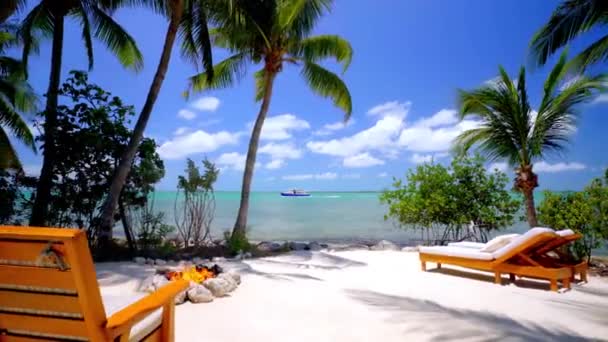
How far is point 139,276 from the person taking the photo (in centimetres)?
419

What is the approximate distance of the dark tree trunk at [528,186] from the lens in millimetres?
6520

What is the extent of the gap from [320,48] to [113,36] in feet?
16.7

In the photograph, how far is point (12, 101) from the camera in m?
9.07

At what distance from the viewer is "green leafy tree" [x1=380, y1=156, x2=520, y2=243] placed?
746cm

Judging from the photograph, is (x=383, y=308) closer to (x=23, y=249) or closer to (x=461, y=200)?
(x=23, y=249)

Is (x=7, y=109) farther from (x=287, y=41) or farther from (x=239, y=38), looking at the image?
(x=287, y=41)

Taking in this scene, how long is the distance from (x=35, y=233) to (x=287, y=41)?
7.92 m

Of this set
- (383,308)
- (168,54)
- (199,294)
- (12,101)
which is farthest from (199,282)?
(12,101)

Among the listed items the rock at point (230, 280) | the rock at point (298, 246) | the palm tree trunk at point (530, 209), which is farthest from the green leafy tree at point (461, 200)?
the rock at point (230, 280)

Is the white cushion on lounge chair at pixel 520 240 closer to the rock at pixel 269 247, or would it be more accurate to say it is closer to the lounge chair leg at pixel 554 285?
the lounge chair leg at pixel 554 285

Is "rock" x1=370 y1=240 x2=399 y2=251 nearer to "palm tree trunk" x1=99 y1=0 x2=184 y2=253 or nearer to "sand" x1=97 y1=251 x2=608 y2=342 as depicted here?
"sand" x1=97 y1=251 x2=608 y2=342

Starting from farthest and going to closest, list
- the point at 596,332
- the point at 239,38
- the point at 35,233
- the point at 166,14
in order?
the point at 239,38
the point at 166,14
the point at 596,332
the point at 35,233

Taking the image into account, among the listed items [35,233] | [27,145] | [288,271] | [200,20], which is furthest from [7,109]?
[35,233]

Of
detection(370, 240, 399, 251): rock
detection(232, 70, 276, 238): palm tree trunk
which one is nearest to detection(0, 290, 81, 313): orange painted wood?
detection(232, 70, 276, 238): palm tree trunk
